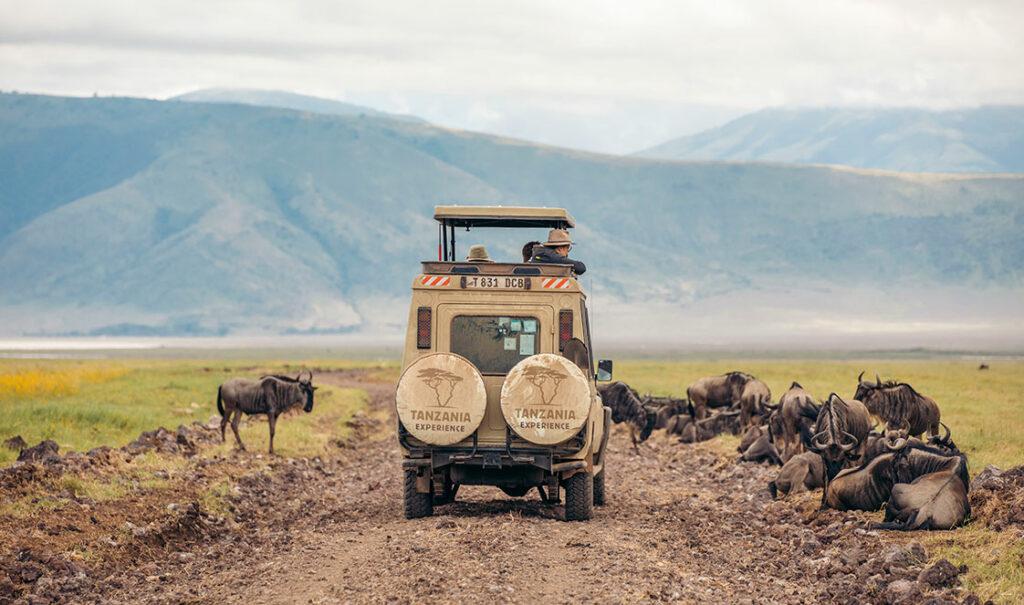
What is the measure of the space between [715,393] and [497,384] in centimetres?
1599

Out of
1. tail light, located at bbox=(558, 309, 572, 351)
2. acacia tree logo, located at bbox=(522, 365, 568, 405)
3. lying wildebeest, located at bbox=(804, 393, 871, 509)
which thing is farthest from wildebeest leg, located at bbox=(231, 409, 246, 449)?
acacia tree logo, located at bbox=(522, 365, 568, 405)

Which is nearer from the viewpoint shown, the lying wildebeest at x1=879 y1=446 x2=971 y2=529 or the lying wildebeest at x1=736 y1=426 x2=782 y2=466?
the lying wildebeest at x1=879 y1=446 x2=971 y2=529

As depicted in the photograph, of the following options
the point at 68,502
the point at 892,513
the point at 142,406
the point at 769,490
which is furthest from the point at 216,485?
the point at 142,406

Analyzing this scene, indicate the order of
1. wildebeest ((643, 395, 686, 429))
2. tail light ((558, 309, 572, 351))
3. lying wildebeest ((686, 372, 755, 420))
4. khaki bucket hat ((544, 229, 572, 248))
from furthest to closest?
wildebeest ((643, 395, 686, 429)), lying wildebeest ((686, 372, 755, 420)), khaki bucket hat ((544, 229, 572, 248)), tail light ((558, 309, 572, 351))

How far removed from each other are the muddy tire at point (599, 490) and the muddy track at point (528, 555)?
0.74 feet

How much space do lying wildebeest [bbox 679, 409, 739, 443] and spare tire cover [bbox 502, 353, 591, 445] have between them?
563 inches

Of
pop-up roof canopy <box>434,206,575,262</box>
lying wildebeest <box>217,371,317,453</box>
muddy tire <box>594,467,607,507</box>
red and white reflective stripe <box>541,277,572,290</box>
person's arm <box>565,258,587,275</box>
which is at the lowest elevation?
muddy tire <box>594,467,607,507</box>

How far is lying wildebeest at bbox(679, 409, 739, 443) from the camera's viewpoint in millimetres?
29031

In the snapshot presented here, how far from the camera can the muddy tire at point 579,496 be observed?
622 inches

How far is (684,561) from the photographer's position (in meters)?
13.9

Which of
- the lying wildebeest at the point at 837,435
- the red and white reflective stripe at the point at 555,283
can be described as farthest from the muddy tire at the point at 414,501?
the lying wildebeest at the point at 837,435

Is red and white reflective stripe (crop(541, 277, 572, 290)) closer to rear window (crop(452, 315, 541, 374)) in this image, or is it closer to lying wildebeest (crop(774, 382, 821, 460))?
rear window (crop(452, 315, 541, 374))

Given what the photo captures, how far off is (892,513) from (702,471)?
8.79 metres

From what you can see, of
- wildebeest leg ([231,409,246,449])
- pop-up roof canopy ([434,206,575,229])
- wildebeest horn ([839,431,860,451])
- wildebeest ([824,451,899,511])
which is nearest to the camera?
wildebeest ([824,451,899,511])
